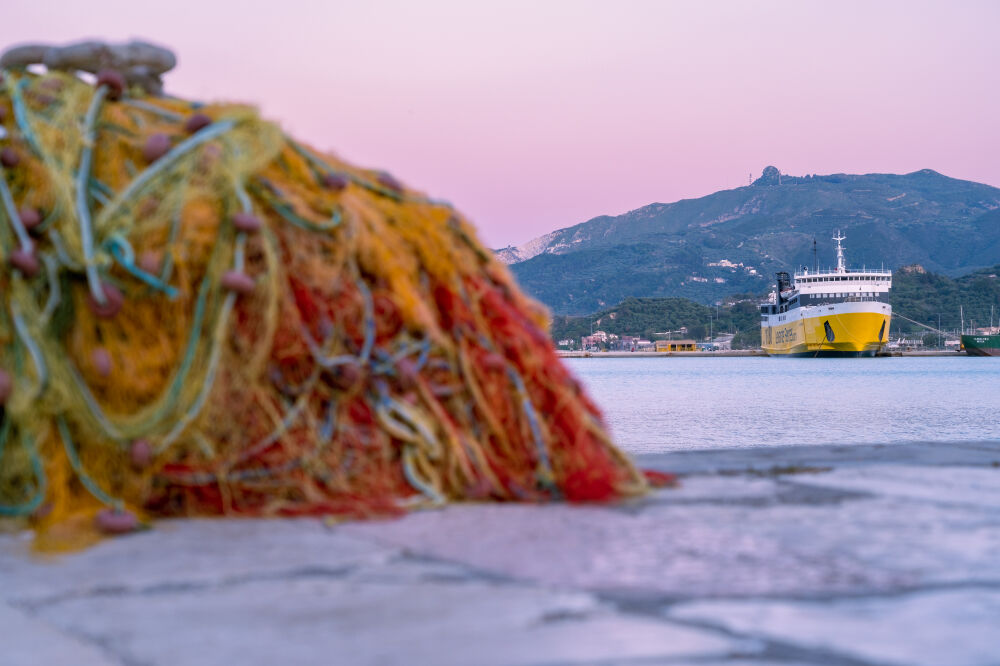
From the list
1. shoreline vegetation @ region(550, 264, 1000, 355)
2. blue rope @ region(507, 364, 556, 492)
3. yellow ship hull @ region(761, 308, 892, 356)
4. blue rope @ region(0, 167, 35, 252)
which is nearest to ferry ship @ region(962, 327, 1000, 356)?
shoreline vegetation @ region(550, 264, 1000, 355)

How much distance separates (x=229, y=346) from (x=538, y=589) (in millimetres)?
1365

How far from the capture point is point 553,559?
245cm

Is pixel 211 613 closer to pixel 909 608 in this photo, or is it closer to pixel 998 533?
pixel 909 608

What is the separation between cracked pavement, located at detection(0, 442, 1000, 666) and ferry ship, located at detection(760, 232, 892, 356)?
85.2m

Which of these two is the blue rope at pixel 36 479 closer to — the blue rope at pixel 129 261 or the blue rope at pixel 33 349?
the blue rope at pixel 33 349

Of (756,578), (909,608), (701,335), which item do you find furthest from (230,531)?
(701,335)

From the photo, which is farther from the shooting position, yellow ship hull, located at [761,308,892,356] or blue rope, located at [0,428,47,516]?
yellow ship hull, located at [761,308,892,356]

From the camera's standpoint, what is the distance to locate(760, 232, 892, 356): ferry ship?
84875 millimetres

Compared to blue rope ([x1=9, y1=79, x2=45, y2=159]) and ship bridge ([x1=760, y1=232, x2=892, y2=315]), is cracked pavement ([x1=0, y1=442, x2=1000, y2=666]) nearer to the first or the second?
blue rope ([x1=9, y1=79, x2=45, y2=159])

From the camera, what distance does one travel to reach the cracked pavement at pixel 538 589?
176 cm

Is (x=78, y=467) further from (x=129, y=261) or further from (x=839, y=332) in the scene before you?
(x=839, y=332)

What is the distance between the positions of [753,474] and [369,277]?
1.90 m

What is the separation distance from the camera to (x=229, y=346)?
3047mm

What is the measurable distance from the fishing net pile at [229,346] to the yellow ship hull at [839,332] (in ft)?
280
